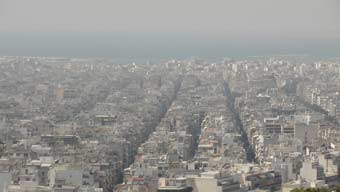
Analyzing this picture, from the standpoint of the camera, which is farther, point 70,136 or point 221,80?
point 221,80

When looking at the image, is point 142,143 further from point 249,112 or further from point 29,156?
point 249,112

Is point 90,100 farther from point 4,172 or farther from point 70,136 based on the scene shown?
point 4,172

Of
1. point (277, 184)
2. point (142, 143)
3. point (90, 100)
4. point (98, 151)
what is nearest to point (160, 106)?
point (90, 100)

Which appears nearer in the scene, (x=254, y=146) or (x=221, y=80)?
(x=254, y=146)

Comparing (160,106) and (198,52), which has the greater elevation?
(198,52)

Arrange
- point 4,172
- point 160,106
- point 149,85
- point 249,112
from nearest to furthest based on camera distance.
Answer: point 4,172
point 249,112
point 160,106
point 149,85

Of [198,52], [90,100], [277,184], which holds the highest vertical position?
[198,52]

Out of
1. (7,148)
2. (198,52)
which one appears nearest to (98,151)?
(7,148)

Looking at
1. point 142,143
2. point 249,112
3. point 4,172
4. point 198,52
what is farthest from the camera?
point 198,52

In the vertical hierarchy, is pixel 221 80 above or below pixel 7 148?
above
